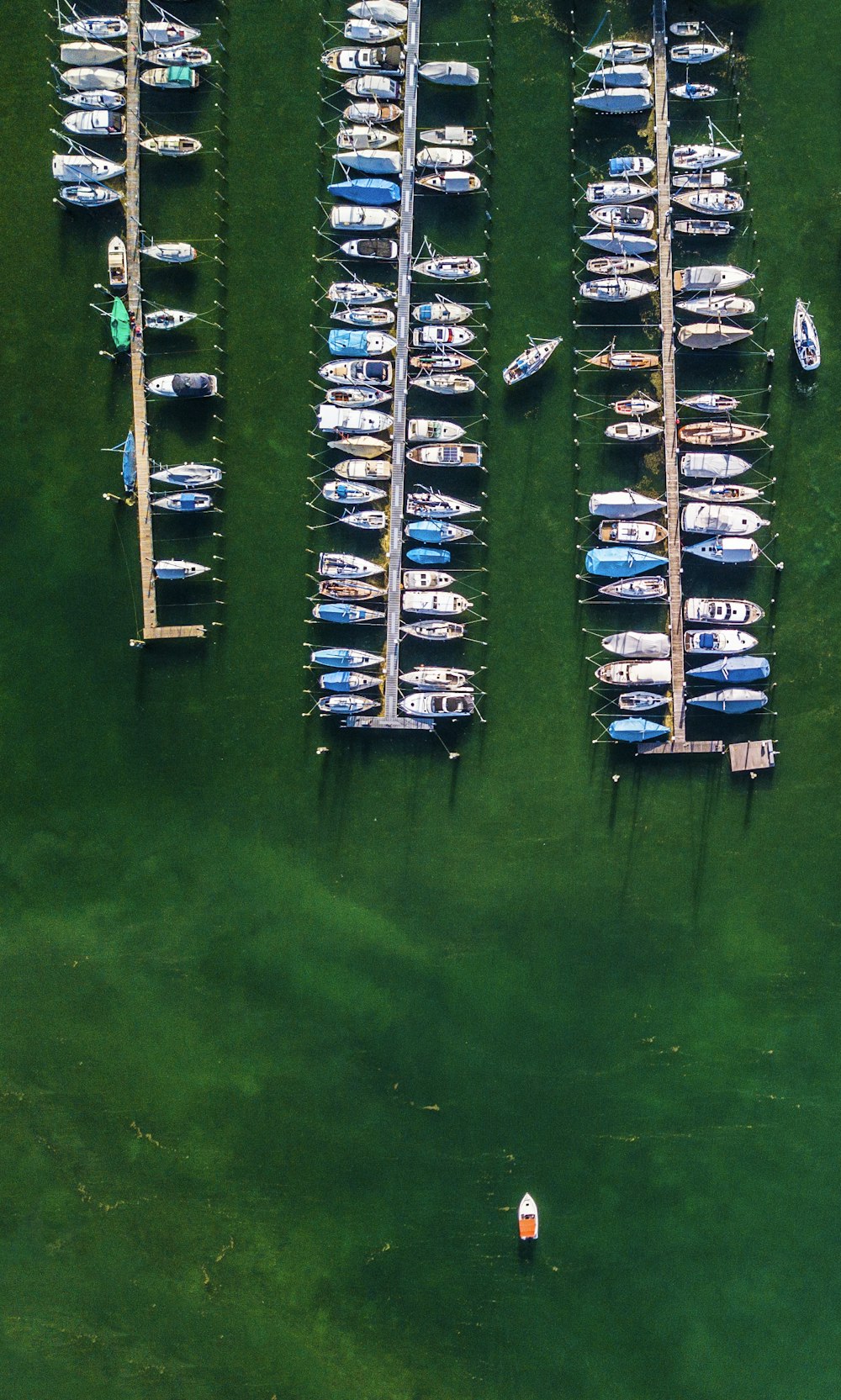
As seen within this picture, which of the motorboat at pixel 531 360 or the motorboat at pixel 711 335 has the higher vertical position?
the motorboat at pixel 711 335

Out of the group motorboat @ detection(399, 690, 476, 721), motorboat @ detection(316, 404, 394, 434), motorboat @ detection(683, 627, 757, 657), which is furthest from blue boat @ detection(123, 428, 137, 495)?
motorboat @ detection(683, 627, 757, 657)

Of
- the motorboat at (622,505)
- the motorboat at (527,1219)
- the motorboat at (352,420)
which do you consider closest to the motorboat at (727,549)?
the motorboat at (622,505)

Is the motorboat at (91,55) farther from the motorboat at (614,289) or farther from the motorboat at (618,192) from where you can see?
the motorboat at (614,289)

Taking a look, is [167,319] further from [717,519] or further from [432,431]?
[717,519]

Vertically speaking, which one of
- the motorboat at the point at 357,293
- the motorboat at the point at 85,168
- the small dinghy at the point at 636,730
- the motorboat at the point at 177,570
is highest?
the motorboat at the point at 85,168

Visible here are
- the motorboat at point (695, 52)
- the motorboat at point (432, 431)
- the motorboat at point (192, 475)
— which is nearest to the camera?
the motorboat at point (695, 52)

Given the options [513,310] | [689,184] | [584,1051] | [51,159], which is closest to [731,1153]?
[584,1051]
